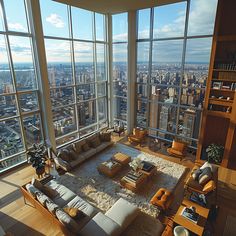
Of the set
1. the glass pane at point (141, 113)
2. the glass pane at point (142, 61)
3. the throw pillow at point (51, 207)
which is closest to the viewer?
the throw pillow at point (51, 207)

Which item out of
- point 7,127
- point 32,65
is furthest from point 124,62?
point 7,127

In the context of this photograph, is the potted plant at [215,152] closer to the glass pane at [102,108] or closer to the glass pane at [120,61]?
the glass pane at [120,61]

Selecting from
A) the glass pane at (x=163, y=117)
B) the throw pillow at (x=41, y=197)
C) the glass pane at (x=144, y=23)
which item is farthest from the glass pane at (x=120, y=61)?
the throw pillow at (x=41, y=197)

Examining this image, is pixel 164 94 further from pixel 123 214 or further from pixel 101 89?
pixel 123 214

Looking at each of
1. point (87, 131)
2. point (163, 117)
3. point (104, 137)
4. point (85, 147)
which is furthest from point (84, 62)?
point (163, 117)

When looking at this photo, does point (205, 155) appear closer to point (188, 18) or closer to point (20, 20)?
point (188, 18)

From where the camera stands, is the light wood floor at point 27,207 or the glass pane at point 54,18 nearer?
the light wood floor at point 27,207
